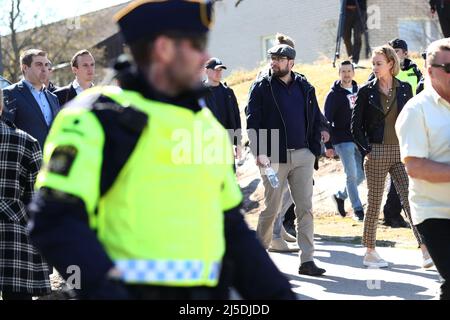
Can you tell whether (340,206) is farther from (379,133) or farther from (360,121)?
(379,133)

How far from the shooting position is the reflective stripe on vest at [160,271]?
8.20 feet

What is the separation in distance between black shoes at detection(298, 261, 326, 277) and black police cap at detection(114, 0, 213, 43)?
5.45 meters

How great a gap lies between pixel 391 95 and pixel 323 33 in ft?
89.8

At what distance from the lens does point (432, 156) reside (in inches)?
191

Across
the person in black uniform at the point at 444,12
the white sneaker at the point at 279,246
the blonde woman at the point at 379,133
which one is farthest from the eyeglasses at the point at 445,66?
the person in black uniform at the point at 444,12

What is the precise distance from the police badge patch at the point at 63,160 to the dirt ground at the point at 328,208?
7392 mm

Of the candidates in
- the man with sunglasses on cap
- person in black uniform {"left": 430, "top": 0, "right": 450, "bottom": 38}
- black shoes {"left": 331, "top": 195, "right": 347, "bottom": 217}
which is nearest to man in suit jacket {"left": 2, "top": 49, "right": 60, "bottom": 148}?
the man with sunglasses on cap

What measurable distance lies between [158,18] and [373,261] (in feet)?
19.7

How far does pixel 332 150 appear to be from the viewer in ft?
37.0

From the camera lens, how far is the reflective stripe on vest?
2.50 meters

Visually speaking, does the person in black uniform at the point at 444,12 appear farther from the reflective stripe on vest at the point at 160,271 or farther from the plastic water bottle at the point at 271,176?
the reflective stripe on vest at the point at 160,271

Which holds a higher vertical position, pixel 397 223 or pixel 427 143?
pixel 427 143

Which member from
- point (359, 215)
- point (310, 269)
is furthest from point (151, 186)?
point (359, 215)

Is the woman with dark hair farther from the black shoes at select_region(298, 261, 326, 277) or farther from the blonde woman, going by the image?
the blonde woman
